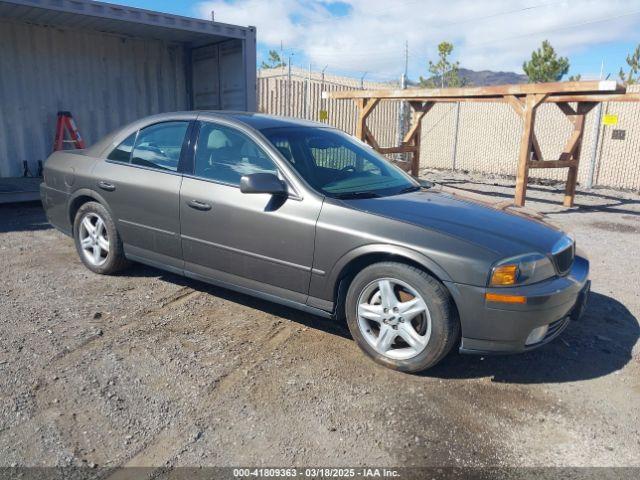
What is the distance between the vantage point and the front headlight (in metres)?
3.03

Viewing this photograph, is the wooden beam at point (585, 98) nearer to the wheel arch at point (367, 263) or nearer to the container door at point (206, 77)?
the container door at point (206, 77)

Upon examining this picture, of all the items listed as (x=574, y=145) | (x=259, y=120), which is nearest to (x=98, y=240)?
(x=259, y=120)

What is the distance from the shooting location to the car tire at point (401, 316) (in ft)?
10.3

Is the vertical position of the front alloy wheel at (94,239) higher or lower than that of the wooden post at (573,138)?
lower

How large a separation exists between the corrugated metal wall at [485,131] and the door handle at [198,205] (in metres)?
10.8

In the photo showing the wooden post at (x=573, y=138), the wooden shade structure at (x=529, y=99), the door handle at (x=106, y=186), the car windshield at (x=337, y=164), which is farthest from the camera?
the wooden post at (x=573, y=138)

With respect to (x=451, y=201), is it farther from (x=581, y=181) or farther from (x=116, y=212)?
(x=581, y=181)

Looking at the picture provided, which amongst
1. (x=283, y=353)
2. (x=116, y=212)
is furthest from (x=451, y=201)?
A: (x=116, y=212)

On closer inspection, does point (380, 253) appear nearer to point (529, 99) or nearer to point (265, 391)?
point (265, 391)

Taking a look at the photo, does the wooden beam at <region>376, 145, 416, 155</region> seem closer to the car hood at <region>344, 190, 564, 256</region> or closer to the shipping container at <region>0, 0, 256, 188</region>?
the shipping container at <region>0, 0, 256, 188</region>

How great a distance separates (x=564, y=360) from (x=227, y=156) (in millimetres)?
2865

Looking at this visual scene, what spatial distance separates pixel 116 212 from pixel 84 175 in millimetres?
599

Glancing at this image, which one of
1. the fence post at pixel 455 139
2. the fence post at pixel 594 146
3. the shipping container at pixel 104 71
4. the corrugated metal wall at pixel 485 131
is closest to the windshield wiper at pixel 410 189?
the shipping container at pixel 104 71

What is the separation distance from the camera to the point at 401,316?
3297mm
